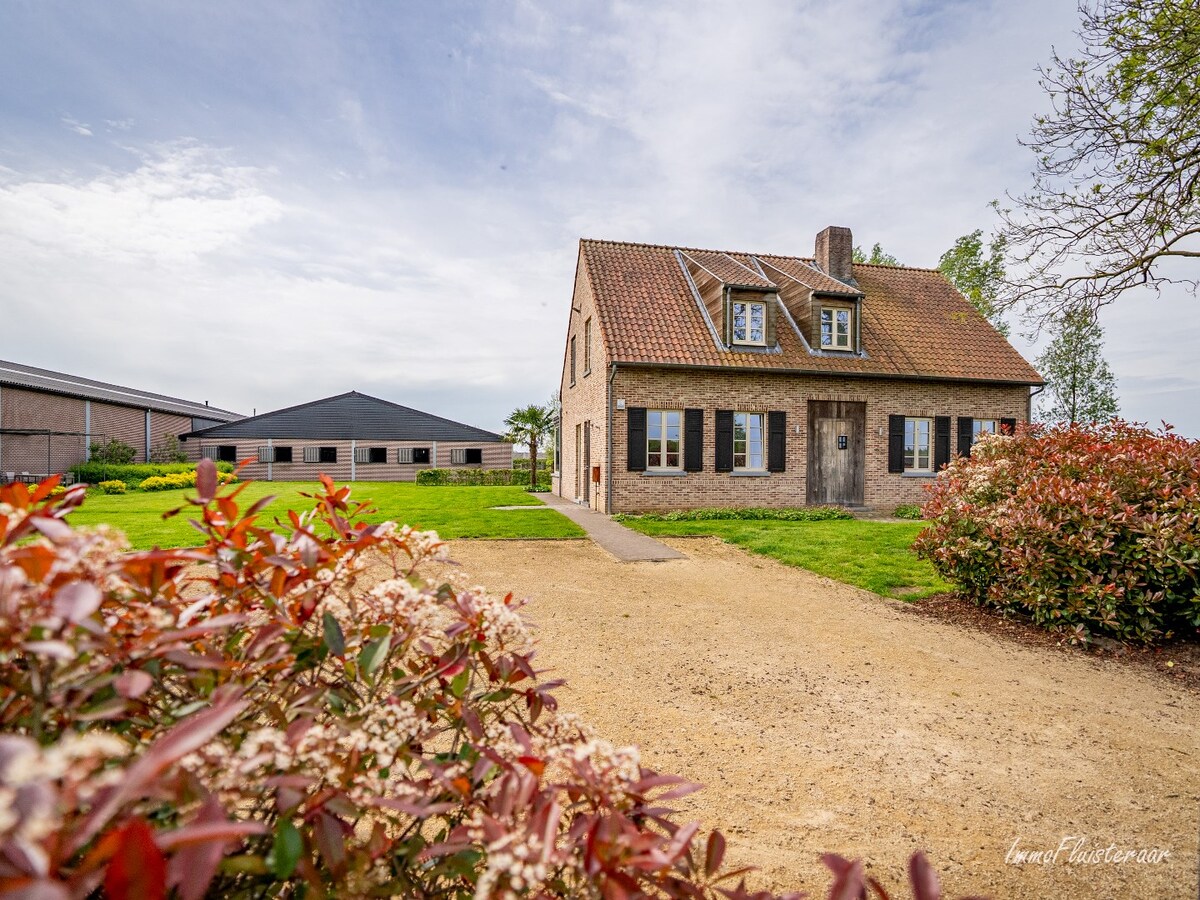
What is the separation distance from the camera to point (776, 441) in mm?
14672

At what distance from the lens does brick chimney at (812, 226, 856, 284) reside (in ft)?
57.4

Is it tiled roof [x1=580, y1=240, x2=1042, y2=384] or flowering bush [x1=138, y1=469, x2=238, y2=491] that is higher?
tiled roof [x1=580, y1=240, x2=1042, y2=384]

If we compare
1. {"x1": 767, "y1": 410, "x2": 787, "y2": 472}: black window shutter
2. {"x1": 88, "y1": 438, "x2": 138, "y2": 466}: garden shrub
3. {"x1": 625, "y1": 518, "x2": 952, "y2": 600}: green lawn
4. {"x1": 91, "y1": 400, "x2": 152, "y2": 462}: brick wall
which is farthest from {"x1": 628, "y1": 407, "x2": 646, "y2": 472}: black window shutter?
{"x1": 91, "y1": 400, "x2": 152, "y2": 462}: brick wall

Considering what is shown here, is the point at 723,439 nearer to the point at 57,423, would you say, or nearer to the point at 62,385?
the point at 57,423

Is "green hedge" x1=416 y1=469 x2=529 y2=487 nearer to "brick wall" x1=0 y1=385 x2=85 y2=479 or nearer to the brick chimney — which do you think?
"brick wall" x1=0 y1=385 x2=85 y2=479

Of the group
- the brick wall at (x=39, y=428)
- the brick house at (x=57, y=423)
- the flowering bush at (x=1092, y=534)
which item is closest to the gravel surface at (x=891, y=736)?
the flowering bush at (x=1092, y=534)

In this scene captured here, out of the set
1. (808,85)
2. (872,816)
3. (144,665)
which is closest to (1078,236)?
(808,85)

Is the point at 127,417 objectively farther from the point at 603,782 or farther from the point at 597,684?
the point at 603,782

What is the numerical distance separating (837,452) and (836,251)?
686 cm

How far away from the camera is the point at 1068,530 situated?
521 centimetres

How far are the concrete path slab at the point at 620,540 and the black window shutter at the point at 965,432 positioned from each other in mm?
10474

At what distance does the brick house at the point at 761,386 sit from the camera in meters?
14.0

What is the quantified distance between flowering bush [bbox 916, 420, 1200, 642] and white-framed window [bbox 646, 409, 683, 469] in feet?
26.7

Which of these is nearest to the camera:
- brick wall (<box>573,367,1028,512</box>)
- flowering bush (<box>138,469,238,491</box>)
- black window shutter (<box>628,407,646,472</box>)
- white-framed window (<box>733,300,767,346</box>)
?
black window shutter (<box>628,407,646,472</box>)
